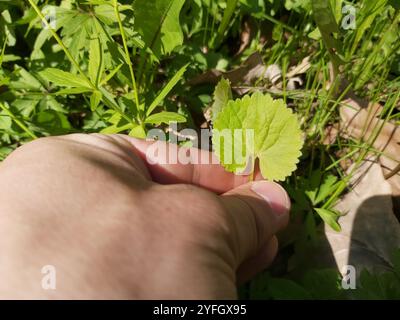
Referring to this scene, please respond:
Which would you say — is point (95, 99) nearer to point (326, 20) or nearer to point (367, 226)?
point (326, 20)

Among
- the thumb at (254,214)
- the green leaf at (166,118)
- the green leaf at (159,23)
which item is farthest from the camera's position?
the green leaf at (159,23)

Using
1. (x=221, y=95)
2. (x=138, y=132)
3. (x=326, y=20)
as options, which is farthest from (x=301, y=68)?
(x=138, y=132)

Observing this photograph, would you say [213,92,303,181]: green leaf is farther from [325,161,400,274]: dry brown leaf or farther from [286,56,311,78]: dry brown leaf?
[286,56,311,78]: dry brown leaf

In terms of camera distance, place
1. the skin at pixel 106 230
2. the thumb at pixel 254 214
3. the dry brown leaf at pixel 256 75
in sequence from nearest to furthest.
Result: the skin at pixel 106 230 < the thumb at pixel 254 214 < the dry brown leaf at pixel 256 75

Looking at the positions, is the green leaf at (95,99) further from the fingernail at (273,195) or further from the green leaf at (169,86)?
the fingernail at (273,195)

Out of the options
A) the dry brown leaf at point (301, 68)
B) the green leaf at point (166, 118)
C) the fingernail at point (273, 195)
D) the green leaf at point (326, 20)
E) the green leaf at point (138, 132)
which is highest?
the green leaf at point (326, 20)

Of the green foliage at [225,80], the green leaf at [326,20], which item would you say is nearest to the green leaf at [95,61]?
the green foliage at [225,80]
